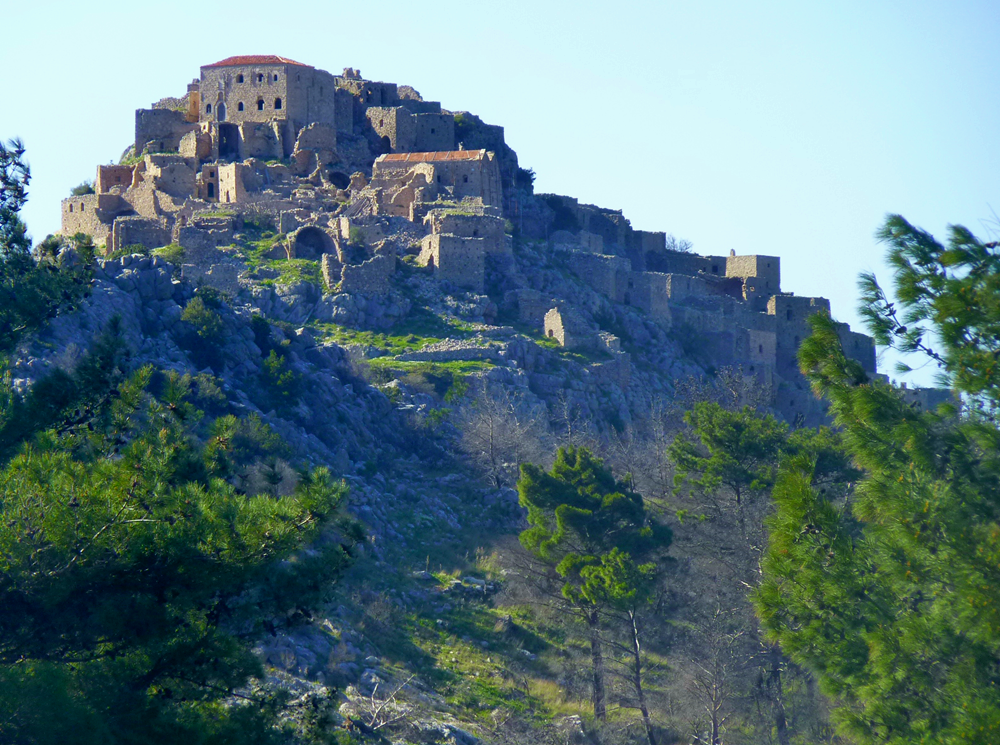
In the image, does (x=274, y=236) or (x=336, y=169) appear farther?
(x=336, y=169)

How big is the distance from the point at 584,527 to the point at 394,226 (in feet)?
74.6

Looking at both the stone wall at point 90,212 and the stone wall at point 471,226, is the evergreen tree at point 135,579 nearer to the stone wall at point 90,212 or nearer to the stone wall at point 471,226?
the stone wall at point 471,226

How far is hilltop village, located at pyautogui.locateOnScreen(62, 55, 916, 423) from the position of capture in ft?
160

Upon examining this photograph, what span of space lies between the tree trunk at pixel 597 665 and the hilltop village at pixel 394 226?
1689cm

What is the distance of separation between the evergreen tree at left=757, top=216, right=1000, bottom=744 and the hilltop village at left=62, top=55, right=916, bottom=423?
31173 mm

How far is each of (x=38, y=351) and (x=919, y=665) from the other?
2371 cm

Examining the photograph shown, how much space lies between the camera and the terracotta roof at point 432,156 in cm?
5472

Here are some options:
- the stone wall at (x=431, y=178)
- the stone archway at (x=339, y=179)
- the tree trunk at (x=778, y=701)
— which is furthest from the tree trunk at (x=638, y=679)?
the stone archway at (x=339, y=179)

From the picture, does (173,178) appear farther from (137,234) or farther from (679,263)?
(679,263)

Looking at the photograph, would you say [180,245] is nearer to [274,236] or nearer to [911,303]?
[274,236]

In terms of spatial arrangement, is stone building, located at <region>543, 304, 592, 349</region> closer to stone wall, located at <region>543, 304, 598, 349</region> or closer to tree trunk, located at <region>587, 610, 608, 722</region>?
stone wall, located at <region>543, 304, 598, 349</region>

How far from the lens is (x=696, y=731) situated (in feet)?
89.8

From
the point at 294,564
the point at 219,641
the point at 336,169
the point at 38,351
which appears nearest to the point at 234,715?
the point at 219,641

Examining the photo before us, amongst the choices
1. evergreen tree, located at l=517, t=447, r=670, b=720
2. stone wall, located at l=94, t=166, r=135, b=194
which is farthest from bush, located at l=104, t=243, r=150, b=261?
evergreen tree, located at l=517, t=447, r=670, b=720
